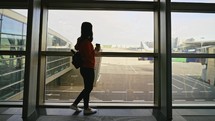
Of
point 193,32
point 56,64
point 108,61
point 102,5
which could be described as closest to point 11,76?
point 56,64

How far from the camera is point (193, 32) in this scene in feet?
→ 12.3

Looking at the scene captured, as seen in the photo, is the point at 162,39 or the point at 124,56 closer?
the point at 162,39

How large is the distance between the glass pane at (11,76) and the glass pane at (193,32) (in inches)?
122

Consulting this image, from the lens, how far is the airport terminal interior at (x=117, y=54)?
3.51 m

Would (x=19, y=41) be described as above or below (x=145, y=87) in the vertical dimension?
above

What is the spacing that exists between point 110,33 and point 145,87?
1.33m

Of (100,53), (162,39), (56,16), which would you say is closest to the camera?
(162,39)

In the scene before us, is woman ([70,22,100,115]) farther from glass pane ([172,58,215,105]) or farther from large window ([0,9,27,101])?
glass pane ([172,58,215,105])

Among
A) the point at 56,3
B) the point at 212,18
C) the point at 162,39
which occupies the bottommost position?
the point at 162,39

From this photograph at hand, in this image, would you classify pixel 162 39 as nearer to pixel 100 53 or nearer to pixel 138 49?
pixel 138 49

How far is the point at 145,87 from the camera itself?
12.3 ft

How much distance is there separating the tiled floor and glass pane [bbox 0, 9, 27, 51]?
49.5 inches

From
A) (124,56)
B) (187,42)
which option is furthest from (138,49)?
(187,42)

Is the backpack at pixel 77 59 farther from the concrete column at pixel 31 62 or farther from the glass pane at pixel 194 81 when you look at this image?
the glass pane at pixel 194 81
